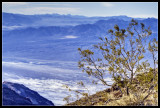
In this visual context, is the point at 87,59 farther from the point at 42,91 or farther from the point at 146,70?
the point at 42,91

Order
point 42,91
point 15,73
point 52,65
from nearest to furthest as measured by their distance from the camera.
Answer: point 42,91, point 15,73, point 52,65

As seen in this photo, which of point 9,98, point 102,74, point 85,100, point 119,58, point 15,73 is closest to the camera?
point 119,58

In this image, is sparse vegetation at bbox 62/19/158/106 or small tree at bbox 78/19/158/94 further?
small tree at bbox 78/19/158/94

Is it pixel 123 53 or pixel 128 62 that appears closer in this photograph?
pixel 128 62

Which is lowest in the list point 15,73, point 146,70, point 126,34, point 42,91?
point 146,70

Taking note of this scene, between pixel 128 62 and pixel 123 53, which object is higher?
pixel 123 53

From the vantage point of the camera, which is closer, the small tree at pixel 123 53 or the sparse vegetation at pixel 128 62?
the sparse vegetation at pixel 128 62

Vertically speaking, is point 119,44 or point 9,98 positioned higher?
point 9,98

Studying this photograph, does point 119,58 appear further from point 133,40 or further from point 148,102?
point 148,102

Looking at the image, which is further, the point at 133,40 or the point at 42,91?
the point at 42,91

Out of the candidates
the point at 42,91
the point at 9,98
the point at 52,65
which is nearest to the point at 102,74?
the point at 9,98
